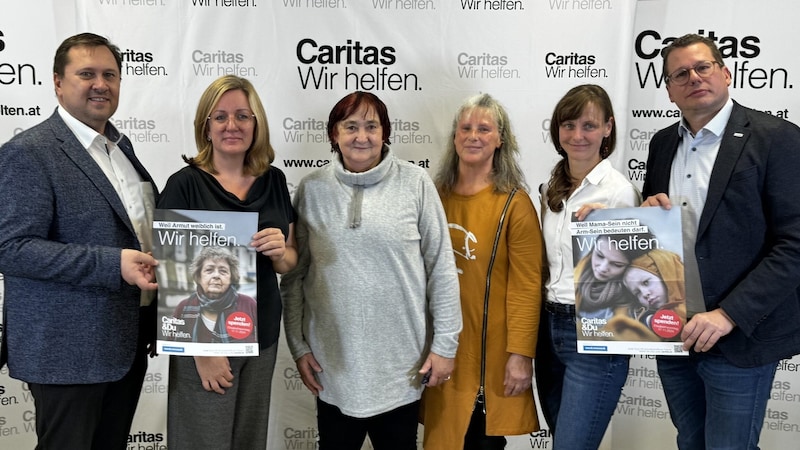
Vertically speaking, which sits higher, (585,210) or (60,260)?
(585,210)

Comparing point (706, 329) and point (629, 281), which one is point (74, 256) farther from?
point (706, 329)

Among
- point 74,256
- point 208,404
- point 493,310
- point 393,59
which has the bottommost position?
point 208,404

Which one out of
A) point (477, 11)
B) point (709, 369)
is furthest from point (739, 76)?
point (709, 369)

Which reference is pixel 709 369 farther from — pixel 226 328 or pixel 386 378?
pixel 226 328

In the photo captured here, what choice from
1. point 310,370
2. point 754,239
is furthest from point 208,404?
point 754,239

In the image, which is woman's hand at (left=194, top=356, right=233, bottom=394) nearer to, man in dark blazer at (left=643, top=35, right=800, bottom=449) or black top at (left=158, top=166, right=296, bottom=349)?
black top at (left=158, top=166, right=296, bottom=349)

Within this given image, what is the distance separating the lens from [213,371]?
5.45ft

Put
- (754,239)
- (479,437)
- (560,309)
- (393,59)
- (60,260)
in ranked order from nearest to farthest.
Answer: (60,260) < (754,239) < (560,309) < (479,437) < (393,59)

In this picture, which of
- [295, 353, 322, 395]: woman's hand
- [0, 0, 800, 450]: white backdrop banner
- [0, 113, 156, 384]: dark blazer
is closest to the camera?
[0, 113, 156, 384]: dark blazer

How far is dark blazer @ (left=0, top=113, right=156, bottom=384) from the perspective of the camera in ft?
4.95

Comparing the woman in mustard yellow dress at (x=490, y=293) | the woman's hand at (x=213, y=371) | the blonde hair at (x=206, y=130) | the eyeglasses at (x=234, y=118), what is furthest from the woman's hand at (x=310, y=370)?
the eyeglasses at (x=234, y=118)

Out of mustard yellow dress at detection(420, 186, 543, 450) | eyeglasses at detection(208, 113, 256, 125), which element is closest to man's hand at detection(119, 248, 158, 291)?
eyeglasses at detection(208, 113, 256, 125)

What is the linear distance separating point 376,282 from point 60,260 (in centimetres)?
90

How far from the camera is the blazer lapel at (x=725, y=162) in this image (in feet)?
5.22
